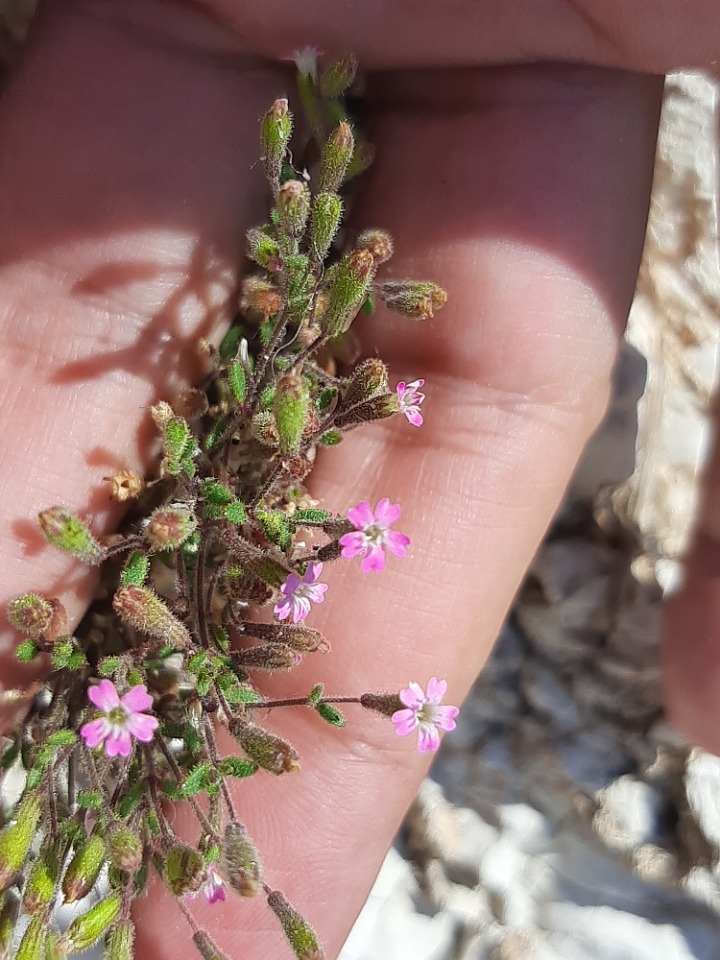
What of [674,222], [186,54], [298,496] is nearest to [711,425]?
[674,222]

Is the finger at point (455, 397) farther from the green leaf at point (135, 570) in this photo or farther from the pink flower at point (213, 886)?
the green leaf at point (135, 570)

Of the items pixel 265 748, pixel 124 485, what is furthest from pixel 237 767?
pixel 124 485

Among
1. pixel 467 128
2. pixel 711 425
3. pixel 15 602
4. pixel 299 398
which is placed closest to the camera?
pixel 299 398

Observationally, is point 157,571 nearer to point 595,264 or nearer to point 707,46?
point 595,264

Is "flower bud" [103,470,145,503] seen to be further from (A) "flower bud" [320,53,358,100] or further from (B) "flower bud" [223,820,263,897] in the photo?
(A) "flower bud" [320,53,358,100]

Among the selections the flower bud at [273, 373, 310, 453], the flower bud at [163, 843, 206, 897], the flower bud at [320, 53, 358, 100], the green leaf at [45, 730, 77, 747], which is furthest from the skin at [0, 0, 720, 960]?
the flower bud at [273, 373, 310, 453]

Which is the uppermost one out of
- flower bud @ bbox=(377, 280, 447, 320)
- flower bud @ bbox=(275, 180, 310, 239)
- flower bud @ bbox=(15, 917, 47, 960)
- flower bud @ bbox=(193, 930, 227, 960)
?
flower bud @ bbox=(275, 180, 310, 239)

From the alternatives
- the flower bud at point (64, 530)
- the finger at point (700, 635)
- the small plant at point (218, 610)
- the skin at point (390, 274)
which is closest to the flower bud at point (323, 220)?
the small plant at point (218, 610)

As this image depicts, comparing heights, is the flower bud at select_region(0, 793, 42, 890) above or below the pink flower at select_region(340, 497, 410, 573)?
below
